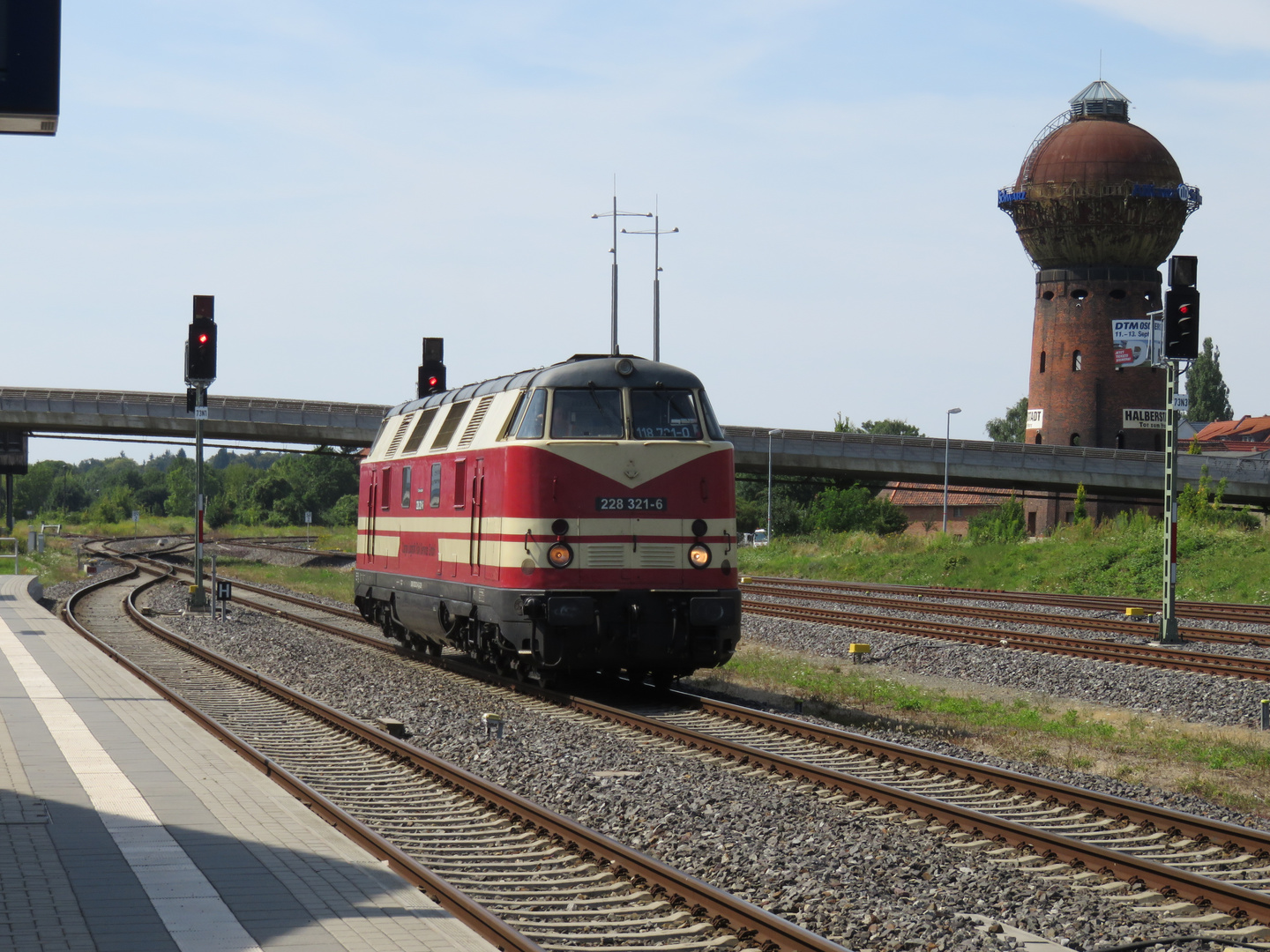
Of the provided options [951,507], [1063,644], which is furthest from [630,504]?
[951,507]

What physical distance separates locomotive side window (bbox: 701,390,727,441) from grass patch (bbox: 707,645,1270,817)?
3.59 meters

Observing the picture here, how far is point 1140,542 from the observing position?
37.4 meters

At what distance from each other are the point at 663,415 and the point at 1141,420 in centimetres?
5428

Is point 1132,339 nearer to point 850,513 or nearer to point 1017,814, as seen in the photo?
point 850,513

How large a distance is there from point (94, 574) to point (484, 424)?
30644mm

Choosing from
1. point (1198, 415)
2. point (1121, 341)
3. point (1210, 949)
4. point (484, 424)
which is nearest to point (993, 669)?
point (484, 424)

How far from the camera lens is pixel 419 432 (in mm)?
20453

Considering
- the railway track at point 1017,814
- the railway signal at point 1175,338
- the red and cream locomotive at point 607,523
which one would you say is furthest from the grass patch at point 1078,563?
the railway track at point 1017,814

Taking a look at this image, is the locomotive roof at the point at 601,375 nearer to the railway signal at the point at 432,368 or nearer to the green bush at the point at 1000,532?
the railway signal at the point at 432,368

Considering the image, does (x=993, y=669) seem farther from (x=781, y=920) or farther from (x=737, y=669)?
(x=781, y=920)

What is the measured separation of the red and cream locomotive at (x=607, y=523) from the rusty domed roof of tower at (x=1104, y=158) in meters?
51.2

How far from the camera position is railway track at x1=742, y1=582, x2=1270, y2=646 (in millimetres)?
22922

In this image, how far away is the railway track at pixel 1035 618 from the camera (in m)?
22.9

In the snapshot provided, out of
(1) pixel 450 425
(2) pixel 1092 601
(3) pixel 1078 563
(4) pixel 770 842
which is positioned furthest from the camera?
(3) pixel 1078 563
